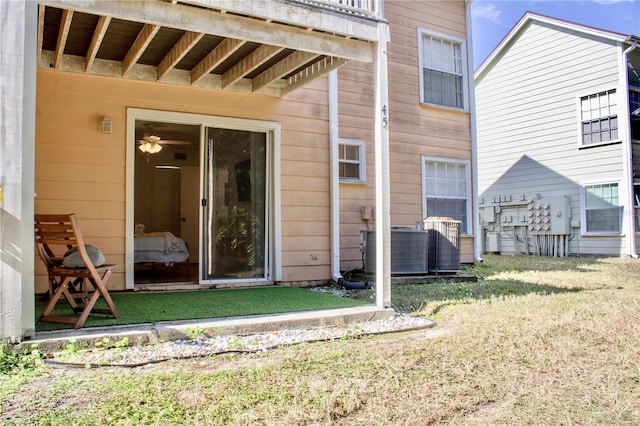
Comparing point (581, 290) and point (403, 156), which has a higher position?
point (403, 156)

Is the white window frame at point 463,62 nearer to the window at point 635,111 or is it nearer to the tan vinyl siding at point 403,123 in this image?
the tan vinyl siding at point 403,123

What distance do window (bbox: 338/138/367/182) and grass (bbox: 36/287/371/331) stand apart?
213 centimetres

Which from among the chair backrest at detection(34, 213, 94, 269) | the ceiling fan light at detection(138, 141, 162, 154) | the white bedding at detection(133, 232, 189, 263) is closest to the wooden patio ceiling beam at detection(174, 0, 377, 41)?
the chair backrest at detection(34, 213, 94, 269)

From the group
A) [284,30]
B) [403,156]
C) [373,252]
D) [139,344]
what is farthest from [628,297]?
[139,344]

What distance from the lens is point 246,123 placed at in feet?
21.5

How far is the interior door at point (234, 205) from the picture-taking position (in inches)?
250

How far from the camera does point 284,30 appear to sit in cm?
463

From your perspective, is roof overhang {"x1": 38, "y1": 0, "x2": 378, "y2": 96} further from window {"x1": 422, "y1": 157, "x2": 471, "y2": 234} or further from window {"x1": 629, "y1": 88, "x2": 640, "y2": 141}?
window {"x1": 629, "y1": 88, "x2": 640, "y2": 141}

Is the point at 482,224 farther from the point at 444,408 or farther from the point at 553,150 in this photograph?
the point at 444,408

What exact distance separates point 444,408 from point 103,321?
109 inches

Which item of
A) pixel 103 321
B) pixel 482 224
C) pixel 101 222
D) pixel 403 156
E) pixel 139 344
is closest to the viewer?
pixel 139 344

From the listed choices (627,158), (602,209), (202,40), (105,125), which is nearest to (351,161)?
(202,40)

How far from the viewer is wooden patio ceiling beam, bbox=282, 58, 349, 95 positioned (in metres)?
5.64

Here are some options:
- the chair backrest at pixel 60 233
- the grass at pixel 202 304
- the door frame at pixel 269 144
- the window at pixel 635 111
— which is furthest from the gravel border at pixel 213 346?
the window at pixel 635 111
